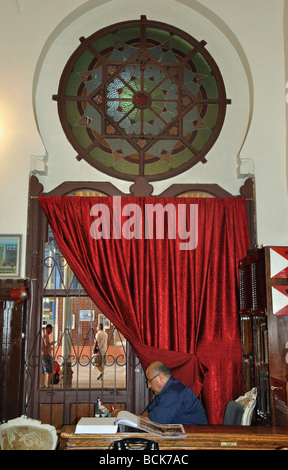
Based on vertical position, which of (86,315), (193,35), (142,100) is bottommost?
(86,315)

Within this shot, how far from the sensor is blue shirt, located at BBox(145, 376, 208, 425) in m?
3.60

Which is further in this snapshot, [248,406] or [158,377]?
[158,377]

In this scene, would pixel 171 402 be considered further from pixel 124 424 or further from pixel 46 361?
pixel 46 361

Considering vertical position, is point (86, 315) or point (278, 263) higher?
point (278, 263)

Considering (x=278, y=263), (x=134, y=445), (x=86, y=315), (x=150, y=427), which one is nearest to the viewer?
(x=134, y=445)

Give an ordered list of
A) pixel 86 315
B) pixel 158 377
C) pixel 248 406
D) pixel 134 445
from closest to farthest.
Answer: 1. pixel 134 445
2. pixel 248 406
3. pixel 158 377
4. pixel 86 315

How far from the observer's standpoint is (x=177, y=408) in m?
3.66

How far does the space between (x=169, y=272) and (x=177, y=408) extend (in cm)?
154

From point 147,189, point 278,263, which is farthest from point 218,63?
point 278,263
